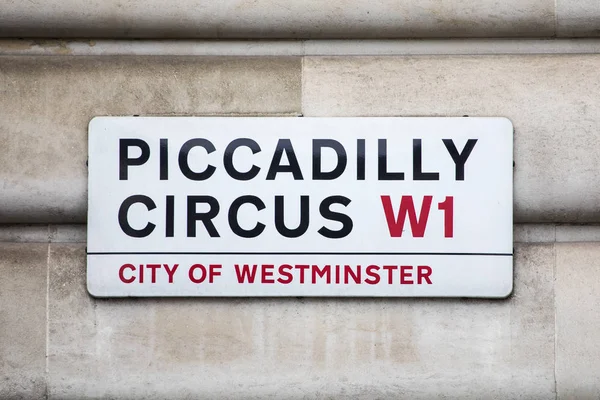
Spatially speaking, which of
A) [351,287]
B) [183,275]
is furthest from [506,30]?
[183,275]

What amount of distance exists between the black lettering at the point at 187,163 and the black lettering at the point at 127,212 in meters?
0.24

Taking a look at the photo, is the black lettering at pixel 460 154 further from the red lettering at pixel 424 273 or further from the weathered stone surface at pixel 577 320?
the weathered stone surface at pixel 577 320

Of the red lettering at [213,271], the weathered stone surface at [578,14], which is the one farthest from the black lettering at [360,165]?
the weathered stone surface at [578,14]

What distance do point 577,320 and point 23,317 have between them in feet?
9.38

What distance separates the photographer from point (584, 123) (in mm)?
4301

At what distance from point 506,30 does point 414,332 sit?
1631 millimetres

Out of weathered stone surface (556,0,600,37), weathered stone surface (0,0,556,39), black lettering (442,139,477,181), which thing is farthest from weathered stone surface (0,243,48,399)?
weathered stone surface (556,0,600,37)

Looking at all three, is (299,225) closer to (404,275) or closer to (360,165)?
(360,165)

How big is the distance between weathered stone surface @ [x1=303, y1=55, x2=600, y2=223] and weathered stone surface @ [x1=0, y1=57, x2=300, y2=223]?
0.24m

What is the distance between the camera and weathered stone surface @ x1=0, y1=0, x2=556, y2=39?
14.1ft

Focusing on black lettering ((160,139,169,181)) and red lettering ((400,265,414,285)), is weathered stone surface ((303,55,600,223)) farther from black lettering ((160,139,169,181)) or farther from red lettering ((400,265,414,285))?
black lettering ((160,139,169,181))

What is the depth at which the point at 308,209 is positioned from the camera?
426 centimetres

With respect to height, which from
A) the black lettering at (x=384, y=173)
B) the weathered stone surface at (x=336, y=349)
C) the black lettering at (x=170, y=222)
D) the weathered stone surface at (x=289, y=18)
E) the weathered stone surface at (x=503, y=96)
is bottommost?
the weathered stone surface at (x=336, y=349)

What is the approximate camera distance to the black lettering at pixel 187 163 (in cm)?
427
